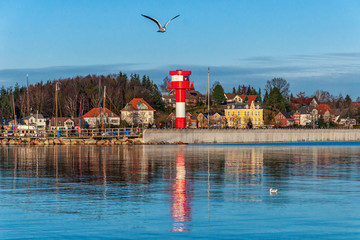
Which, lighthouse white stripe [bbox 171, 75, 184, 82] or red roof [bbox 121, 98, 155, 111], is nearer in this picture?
lighthouse white stripe [bbox 171, 75, 184, 82]

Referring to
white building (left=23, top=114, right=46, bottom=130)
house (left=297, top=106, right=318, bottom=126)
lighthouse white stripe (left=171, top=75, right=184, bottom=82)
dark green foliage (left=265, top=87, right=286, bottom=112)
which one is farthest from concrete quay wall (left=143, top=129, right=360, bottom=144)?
dark green foliage (left=265, top=87, right=286, bottom=112)

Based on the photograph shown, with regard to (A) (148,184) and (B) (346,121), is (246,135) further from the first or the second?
(B) (346,121)

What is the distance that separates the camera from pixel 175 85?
97688 millimetres

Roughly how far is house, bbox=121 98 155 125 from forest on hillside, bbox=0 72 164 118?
5238 millimetres

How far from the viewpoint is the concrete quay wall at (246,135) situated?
300 ft

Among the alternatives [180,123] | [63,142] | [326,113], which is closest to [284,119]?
[326,113]

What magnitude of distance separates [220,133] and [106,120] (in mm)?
51807

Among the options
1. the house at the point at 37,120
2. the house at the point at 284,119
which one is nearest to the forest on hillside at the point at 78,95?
the house at the point at 37,120

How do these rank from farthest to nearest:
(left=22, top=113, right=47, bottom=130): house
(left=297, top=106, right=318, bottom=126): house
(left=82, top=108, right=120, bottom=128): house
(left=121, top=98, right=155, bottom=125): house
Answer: (left=297, top=106, right=318, bottom=126): house → (left=22, top=113, right=47, bottom=130): house → (left=121, top=98, right=155, bottom=125): house → (left=82, top=108, right=120, bottom=128): house

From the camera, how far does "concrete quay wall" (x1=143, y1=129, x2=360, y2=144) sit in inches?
3595

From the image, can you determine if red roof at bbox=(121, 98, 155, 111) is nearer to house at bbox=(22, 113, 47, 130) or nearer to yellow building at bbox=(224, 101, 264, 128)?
house at bbox=(22, 113, 47, 130)

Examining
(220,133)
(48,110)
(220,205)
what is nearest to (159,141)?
(220,133)

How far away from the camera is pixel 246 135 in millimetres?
100062

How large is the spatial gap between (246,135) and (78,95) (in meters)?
79.4
